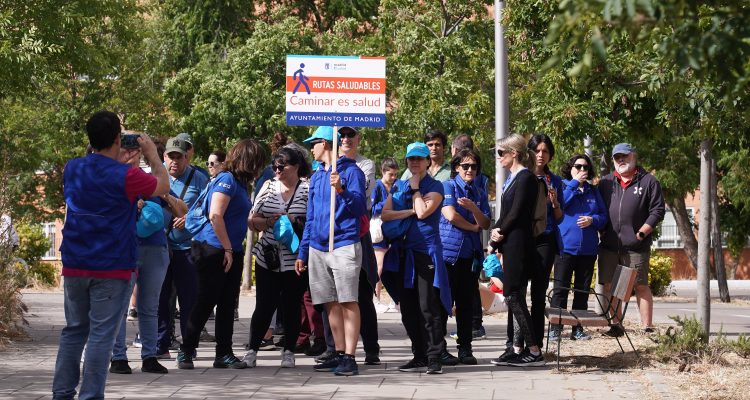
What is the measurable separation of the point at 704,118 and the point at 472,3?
14.7 metres

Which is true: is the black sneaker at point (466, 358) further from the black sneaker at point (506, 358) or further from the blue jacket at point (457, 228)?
the blue jacket at point (457, 228)

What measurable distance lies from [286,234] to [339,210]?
847 mm

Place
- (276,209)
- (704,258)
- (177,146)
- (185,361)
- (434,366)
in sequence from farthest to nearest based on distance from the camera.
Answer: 1. (704,258)
2. (177,146)
3. (276,209)
4. (185,361)
5. (434,366)

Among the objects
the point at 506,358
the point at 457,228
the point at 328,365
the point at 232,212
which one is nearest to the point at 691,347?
the point at 506,358

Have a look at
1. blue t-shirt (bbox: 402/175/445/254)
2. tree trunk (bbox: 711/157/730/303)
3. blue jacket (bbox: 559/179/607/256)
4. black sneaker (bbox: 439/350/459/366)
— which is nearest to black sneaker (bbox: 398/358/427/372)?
black sneaker (bbox: 439/350/459/366)

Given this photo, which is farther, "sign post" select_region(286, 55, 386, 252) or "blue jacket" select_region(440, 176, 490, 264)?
"blue jacket" select_region(440, 176, 490, 264)

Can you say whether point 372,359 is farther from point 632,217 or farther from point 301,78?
point 632,217

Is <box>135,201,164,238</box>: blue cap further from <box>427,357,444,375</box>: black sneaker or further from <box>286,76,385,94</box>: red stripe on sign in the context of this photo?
<box>427,357,444,375</box>: black sneaker

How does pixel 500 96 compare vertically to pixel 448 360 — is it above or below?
above

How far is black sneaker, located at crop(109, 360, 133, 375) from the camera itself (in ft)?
33.8

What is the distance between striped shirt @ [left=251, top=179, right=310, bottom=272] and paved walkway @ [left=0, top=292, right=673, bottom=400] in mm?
898

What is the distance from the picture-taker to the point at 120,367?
10.3m

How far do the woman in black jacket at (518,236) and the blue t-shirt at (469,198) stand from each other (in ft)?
1.87

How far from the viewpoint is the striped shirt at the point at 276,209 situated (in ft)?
35.9
